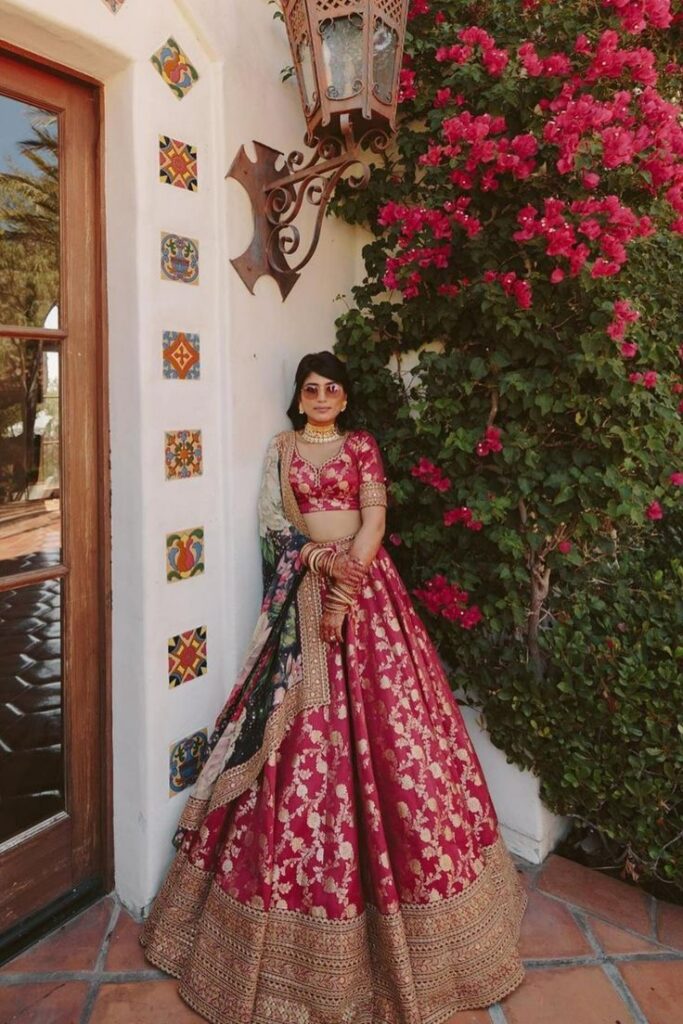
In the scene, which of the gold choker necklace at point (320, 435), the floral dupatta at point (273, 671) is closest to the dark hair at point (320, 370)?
the gold choker necklace at point (320, 435)

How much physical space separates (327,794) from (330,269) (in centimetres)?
187

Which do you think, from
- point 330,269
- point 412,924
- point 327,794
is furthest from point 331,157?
point 412,924

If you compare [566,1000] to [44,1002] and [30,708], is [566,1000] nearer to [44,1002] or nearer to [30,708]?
[44,1002]

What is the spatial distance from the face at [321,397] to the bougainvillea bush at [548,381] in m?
0.29

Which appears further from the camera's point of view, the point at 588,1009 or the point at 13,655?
the point at 13,655

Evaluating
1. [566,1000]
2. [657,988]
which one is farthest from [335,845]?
[657,988]

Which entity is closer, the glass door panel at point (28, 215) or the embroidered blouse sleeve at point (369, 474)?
the glass door panel at point (28, 215)

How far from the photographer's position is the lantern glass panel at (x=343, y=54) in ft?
6.30

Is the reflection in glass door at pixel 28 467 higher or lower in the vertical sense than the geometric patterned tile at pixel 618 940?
higher

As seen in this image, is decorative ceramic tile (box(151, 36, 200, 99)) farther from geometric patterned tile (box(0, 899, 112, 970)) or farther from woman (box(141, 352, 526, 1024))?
geometric patterned tile (box(0, 899, 112, 970))

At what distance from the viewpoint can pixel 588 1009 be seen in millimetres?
1846

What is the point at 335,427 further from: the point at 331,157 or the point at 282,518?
the point at 331,157

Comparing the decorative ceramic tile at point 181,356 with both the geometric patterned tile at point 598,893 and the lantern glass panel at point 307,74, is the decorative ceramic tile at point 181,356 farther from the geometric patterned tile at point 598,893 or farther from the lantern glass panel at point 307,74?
the geometric patterned tile at point 598,893

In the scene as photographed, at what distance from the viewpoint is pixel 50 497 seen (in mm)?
2035
